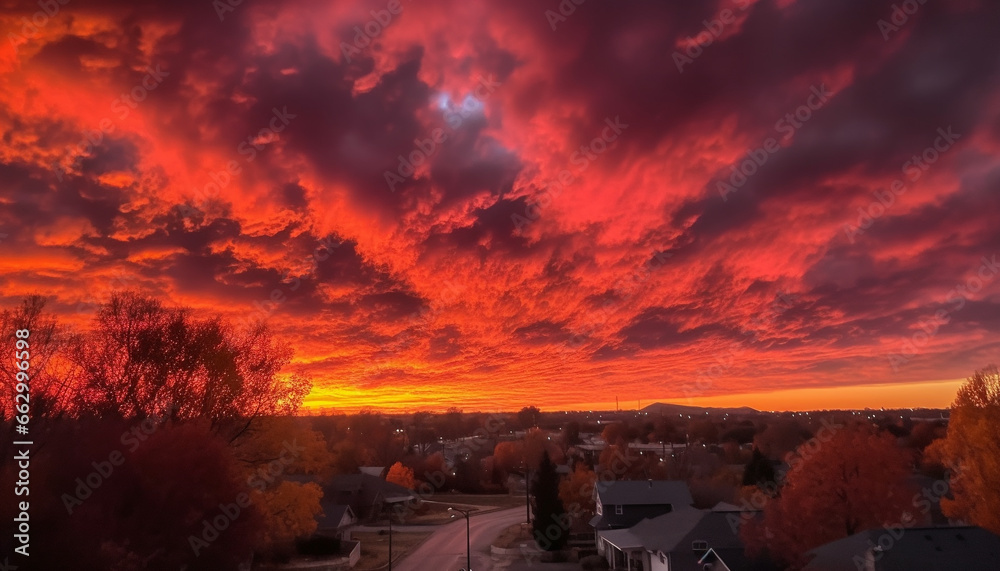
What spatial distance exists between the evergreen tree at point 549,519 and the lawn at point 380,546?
46.8ft

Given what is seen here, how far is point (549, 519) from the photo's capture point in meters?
61.3

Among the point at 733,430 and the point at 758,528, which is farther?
the point at 733,430

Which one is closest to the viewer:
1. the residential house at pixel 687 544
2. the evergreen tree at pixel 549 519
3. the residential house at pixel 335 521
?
the residential house at pixel 687 544

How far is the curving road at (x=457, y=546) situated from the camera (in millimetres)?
54781

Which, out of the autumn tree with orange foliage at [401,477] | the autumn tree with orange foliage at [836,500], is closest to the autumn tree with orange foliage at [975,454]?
the autumn tree with orange foliage at [836,500]

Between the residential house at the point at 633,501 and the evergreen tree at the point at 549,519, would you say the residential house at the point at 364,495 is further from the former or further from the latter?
the residential house at the point at 633,501

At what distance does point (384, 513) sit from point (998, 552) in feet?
245

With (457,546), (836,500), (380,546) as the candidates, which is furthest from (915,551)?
(380,546)

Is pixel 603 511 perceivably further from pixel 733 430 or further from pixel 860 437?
pixel 733 430

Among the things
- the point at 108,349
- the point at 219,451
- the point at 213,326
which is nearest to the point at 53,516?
the point at 219,451

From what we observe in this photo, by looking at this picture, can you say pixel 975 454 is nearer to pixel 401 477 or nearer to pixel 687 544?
pixel 687 544

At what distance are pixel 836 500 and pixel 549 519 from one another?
96.5 ft

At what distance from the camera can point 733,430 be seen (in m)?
173

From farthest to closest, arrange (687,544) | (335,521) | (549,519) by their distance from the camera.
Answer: (335,521) → (549,519) → (687,544)
